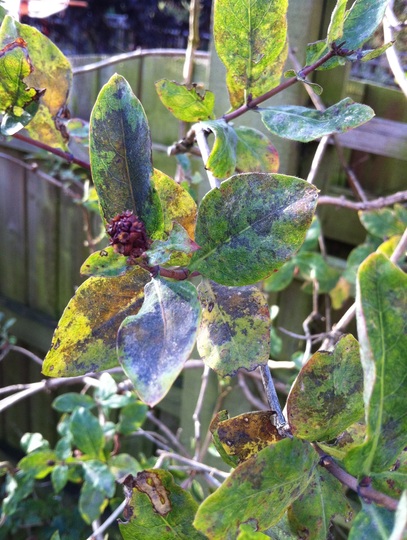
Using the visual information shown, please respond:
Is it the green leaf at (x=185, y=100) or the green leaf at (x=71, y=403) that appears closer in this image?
the green leaf at (x=185, y=100)

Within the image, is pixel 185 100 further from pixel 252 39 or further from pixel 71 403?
pixel 71 403

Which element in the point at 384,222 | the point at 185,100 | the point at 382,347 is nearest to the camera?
the point at 382,347

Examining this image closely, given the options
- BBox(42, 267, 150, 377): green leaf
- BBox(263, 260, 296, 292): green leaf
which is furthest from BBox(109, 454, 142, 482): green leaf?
BBox(42, 267, 150, 377): green leaf

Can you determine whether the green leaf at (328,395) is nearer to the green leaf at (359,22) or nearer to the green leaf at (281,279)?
the green leaf at (359,22)

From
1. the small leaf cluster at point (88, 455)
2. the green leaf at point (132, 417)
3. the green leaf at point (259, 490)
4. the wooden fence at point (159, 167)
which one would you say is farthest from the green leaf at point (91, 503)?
the green leaf at point (259, 490)

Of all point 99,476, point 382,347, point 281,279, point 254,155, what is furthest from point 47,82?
point 99,476

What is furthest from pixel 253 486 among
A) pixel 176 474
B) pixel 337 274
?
pixel 337 274
